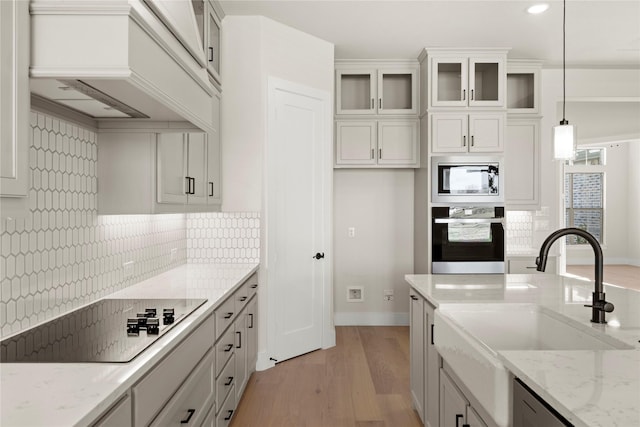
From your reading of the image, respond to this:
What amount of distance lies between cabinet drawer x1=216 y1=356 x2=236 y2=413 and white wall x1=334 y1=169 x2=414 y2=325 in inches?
97.8

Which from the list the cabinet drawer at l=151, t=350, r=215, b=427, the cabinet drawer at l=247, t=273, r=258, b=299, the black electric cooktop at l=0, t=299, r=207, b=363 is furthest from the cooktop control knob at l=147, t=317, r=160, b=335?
the cabinet drawer at l=247, t=273, r=258, b=299

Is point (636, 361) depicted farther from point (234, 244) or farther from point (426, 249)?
point (426, 249)

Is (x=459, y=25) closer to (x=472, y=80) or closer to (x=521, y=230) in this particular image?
(x=472, y=80)

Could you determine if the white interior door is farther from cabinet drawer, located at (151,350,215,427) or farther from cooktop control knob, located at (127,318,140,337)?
cooktop control knob, located at (127,318,140,337)

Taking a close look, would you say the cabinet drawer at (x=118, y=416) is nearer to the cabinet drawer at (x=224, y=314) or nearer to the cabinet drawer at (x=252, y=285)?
the cabinet drawer at (x=224, y=314)

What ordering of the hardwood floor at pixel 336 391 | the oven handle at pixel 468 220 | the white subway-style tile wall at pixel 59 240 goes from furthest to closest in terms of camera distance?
the oven handle at pixel 468 220, the hardwood floor at pixel 336 391, the white subway-style tile wall at pixel 59 240

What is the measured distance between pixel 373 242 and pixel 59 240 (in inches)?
141

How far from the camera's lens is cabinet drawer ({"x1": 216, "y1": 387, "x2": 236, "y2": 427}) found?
93.4 inches

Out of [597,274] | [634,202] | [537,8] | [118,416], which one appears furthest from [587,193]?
[118,416]

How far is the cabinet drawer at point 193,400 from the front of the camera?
1574mm

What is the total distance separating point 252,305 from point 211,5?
228 centimetres

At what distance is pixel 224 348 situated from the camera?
2467mm

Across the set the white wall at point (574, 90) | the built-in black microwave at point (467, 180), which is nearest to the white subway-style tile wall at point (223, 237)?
the built-in black microwave at point (467, 180)

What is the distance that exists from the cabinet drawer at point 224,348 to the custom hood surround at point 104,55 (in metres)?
1.27
